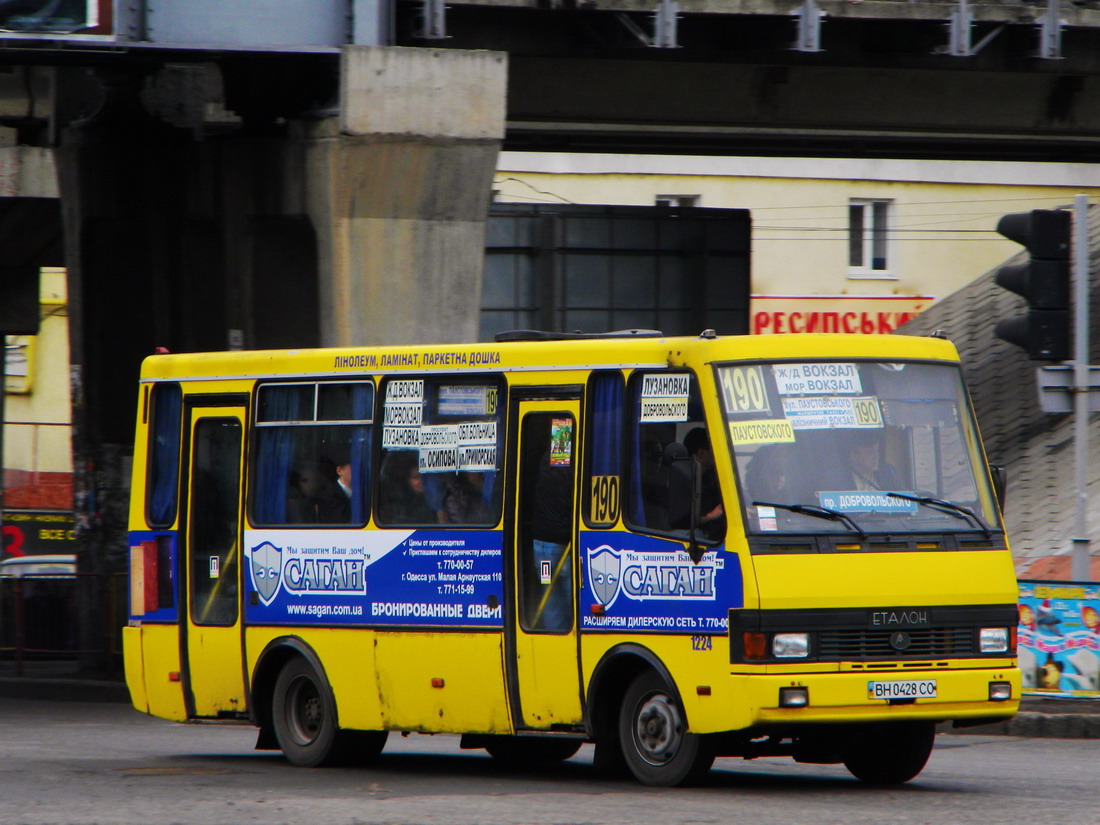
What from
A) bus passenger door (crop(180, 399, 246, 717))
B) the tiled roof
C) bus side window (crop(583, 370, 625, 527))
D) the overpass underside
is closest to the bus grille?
bus side window (crop(583, 370, 625, 527))

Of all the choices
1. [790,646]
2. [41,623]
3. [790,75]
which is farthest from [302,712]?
[790,75]

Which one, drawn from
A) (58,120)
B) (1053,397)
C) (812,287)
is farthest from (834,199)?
(1053,397)

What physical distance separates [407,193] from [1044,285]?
5.90 meters

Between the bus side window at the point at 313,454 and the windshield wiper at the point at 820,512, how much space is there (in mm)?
3039

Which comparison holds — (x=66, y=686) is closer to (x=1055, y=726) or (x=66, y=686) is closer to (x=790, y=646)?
(x=1055, y=726)

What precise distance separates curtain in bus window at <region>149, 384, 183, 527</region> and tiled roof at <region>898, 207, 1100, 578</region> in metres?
10.6

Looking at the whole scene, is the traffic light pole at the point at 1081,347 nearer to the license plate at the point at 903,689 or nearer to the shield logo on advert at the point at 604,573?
the license plate at the point at 903,689

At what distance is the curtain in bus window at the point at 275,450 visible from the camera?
12.7 m

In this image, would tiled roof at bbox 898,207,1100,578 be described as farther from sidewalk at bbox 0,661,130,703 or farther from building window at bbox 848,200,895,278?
sidewalk at bbox 0,661,130,703

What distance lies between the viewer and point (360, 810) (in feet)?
31.7

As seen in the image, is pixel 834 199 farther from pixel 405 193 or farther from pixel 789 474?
pixel 789 474

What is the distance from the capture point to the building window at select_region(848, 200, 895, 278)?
1725 inches

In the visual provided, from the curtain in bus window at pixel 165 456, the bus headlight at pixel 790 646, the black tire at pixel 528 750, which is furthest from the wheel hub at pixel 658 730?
the curtain in bus window at pixel 165 456

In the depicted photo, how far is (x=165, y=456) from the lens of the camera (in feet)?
44.7
